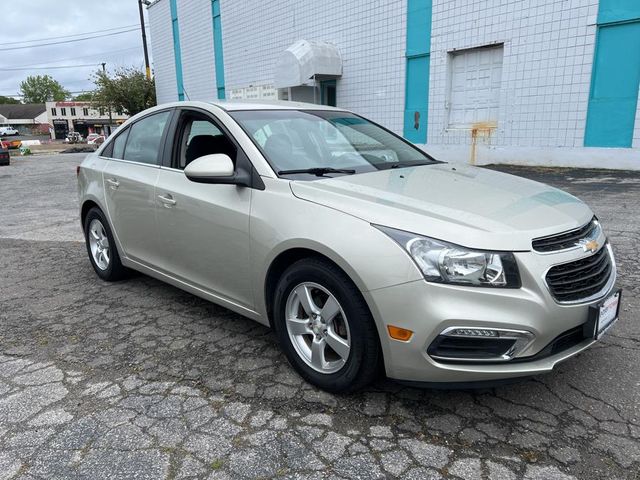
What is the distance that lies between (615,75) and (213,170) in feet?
32.5

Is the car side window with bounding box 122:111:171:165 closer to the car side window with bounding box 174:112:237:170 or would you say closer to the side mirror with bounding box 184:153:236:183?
the car side window with bounding box 174:112:237:170

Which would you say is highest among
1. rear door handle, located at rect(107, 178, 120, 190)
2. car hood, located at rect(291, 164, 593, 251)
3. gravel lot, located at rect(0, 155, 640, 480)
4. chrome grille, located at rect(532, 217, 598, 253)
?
car hood, located at rect(291, 164, 593, 251)

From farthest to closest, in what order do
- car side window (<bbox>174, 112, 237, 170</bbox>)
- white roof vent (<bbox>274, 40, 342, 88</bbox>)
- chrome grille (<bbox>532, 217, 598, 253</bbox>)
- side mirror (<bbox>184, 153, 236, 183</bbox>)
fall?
white roof vent (<bbox>274, 40, 342, 88</bbox>) → car side window (<bbox>174, 112, 237, 170</bbox>) → side mirror (<bbox>184, 153, 236, 183</bbox>) → chrome grille (<bbox>532, 217, 598, 253</bbox>)

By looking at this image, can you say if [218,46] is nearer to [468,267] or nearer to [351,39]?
[351,39]

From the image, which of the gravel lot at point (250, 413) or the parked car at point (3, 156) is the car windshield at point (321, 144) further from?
the parked car at point (3, 156)

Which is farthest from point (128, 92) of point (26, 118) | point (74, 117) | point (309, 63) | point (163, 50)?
point (26, 118)

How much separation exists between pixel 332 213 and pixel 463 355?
3.08 feet

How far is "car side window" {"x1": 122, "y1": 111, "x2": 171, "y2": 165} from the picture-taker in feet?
13.2

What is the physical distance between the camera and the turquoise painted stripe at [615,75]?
9.71 meters

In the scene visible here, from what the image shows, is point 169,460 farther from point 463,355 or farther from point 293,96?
point 293,96

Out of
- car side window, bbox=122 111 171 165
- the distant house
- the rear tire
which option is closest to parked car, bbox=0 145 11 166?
the rear tire

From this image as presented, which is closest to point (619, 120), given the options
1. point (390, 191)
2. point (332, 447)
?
point (390, 191)

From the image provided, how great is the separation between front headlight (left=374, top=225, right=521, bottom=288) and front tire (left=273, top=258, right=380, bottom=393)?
396 mm

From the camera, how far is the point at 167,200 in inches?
144
